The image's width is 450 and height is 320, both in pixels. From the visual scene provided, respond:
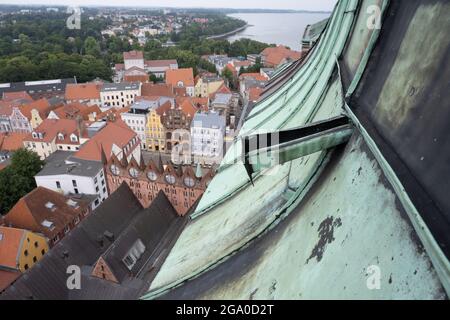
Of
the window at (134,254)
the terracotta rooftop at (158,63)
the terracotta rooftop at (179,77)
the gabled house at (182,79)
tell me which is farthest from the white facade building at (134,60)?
the window at (134,254)

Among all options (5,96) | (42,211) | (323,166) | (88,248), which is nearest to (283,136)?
(323,166)

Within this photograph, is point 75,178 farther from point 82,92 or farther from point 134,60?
point 134,60

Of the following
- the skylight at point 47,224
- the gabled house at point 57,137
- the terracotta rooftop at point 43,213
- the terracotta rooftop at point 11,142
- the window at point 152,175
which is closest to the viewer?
the terracotta rooftop at point 43,213

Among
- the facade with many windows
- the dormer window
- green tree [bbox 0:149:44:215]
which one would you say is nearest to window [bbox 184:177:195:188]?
the facade with many windows

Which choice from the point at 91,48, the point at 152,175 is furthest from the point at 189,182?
the point at 91,48

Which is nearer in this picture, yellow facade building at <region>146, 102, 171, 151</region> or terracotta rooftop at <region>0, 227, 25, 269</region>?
terracotta rooftop at <region>0, 227, 25, 269</region>

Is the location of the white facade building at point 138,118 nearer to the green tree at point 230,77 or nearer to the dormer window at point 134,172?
the dormer window at point 134,172

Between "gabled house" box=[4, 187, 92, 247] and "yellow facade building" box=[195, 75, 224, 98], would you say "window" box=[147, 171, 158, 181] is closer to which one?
"gabled house" box=[4, 187, 92, 247]
